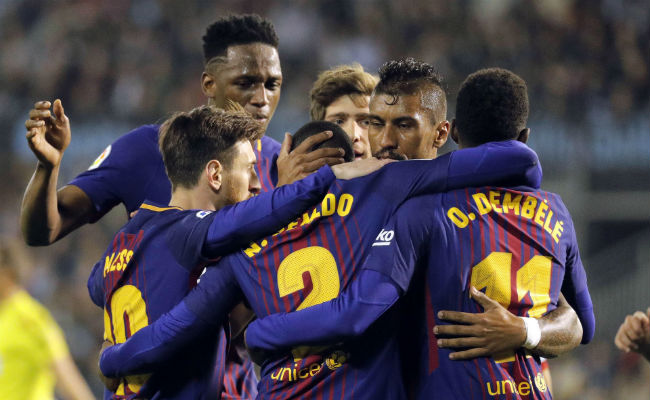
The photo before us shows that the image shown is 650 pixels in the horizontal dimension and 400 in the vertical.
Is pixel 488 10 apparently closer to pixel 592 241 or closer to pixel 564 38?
pixel 564 38

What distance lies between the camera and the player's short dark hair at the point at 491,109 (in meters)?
2.97

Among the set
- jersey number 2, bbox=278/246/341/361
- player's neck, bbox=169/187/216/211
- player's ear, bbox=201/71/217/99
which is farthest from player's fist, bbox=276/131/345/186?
player's ear, bbox=201/71/217/99

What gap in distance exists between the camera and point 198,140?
10.6ft

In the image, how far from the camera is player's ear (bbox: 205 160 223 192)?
10.5ft

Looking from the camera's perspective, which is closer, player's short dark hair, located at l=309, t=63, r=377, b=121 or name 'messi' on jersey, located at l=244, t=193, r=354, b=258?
name 'messi' on jersey, located at l=244, t=193, r=354, b=258

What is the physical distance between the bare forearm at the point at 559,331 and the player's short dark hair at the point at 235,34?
7.10 ft

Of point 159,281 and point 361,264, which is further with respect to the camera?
point 159,281

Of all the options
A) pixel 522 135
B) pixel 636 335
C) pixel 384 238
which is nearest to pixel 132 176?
pixel 384 238

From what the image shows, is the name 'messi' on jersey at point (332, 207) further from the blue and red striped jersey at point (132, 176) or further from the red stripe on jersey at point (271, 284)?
the blue and red striped jersey at point (132, 176)

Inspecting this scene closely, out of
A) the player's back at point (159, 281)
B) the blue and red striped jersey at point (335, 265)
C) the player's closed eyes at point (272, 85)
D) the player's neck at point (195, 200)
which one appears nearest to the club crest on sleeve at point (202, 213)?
the player's back at point (159, 281)

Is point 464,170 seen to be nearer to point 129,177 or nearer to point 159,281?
point 159,281

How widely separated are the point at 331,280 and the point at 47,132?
1503 millimetres

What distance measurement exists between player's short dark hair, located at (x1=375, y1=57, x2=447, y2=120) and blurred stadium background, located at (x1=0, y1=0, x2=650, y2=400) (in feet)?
19.3

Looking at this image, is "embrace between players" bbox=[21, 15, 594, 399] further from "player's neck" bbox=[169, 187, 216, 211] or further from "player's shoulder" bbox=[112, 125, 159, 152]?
"player's shoulder" bbox=[112, 125, 159, 152]
